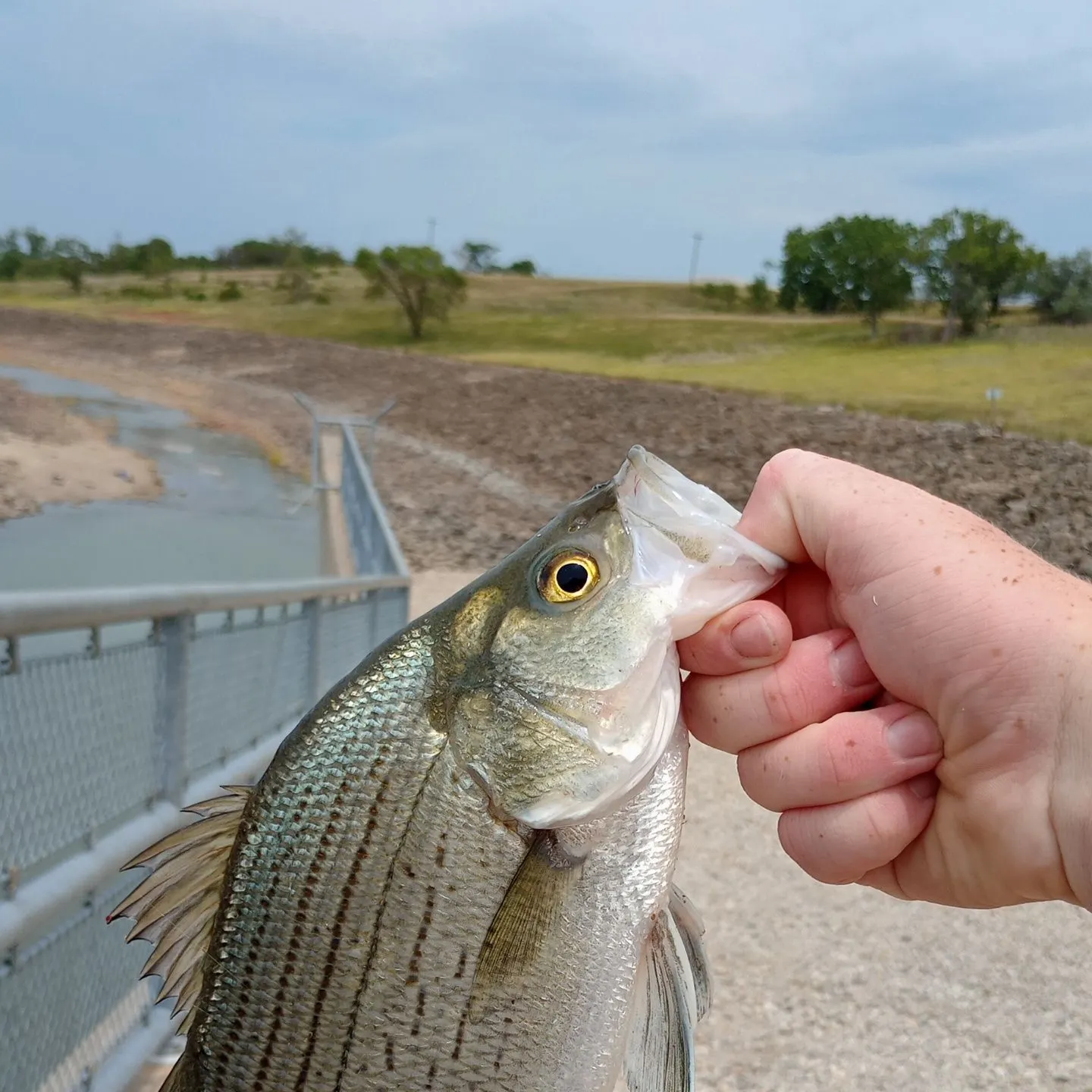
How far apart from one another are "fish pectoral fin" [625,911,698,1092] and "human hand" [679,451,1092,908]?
38 centimetres

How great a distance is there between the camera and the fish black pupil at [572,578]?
1.59 meters

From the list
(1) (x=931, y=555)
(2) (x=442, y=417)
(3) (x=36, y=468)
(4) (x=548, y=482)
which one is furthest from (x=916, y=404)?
(1) (x=931, y=555)

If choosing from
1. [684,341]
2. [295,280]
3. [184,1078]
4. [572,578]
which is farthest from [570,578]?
[295,280]

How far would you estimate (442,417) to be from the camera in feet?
117

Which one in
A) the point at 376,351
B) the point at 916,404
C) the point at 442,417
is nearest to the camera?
the point at 916,404

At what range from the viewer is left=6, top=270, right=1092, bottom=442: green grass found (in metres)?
29.4

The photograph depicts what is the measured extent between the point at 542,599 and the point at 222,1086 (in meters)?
0.89

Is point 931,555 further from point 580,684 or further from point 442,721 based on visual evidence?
point 442,721

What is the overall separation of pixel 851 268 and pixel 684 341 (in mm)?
9110

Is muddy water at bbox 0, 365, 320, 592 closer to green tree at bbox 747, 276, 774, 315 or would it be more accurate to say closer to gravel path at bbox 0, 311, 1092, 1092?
gravel path at bbox 0, 311, 1092, 1092

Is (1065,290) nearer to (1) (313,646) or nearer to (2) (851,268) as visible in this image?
(2) (851,268)

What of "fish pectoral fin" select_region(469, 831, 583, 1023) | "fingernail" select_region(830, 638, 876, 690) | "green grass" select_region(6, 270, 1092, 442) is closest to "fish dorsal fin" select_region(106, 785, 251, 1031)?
"fish pectoral fin" select_region(469, 831, 583, 1023)

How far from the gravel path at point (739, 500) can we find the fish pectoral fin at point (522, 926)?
108 inches

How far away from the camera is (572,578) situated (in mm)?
1589
